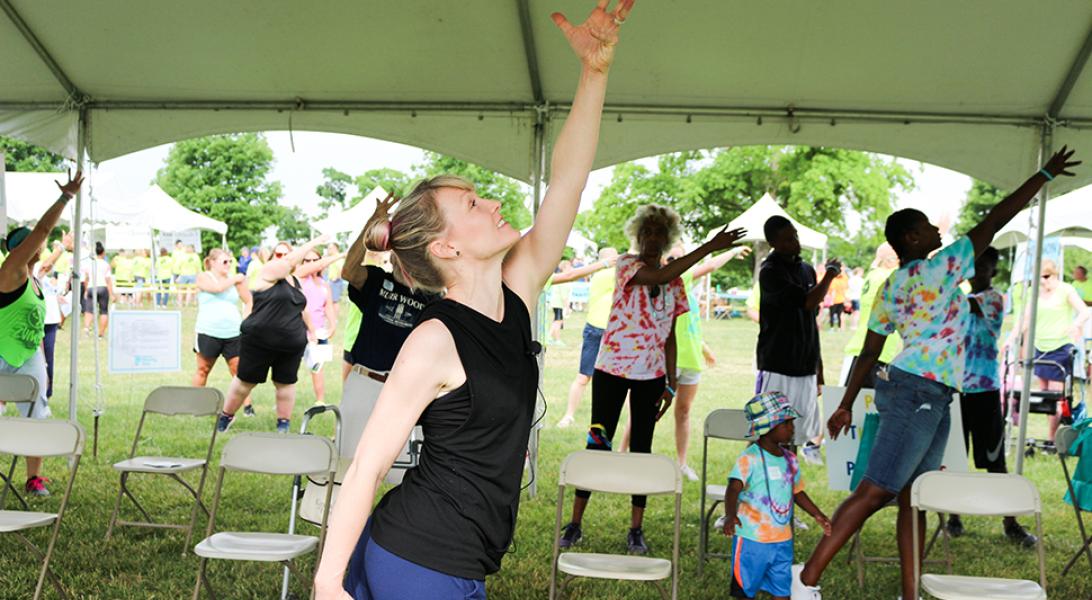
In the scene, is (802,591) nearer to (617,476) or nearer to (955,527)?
(617,476)

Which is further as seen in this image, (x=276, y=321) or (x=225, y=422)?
(x=225, y=422)

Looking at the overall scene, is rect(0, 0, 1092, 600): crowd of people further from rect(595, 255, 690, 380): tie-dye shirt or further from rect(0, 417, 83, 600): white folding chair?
rect(0, 417, 83, 600): white folding chair

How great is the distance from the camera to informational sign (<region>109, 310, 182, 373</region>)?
7.91m

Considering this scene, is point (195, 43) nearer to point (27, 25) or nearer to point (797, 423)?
point (27, 25)

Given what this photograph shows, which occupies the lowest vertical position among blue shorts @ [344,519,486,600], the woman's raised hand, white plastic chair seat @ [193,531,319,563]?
white plastic chair seat @ [193,531,319,563]

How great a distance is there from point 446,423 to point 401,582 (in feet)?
0.97

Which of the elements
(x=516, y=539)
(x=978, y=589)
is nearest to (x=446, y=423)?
(x=978, y=589)

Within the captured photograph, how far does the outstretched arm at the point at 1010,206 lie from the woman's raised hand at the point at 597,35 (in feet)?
8.02

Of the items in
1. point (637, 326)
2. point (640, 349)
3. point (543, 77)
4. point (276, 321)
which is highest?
point (543, 77)

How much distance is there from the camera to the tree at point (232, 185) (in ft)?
160

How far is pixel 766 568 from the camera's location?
4.32m

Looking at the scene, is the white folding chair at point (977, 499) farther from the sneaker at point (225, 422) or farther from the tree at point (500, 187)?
the tree at point (500, 187)

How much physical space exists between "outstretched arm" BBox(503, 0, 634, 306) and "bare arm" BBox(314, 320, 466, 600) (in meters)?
0.37

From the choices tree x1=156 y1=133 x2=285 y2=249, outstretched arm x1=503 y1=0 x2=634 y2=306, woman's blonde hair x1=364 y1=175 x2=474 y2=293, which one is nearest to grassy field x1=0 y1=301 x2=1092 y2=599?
outstretched arm x1=503 y1=0 x2=634 y2=306
